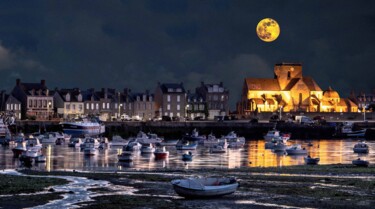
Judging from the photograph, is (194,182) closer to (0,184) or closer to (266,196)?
(266,196)

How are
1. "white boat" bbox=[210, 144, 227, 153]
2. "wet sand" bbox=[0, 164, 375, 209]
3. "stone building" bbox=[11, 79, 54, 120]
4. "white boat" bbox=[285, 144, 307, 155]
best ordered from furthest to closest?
1. "stone building" bbox=[11, 79, 54, 120]
2. "white boat" bbox=[210, 144, 227, 153]
3. "white boat" bbox=[285, 144, 307, 155]
4. "wet sand" bbox=[0, 164, 375, 209]

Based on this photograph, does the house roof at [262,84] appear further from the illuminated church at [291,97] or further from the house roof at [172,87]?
the house roof at [172,87]

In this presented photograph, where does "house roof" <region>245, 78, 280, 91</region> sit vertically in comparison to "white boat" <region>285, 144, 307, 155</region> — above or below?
above

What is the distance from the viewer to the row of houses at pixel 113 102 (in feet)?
490

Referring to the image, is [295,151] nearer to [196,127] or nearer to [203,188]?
[203,188]

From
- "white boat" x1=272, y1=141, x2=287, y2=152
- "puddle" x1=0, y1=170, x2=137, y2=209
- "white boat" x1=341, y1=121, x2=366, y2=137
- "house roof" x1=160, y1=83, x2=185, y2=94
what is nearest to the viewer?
"puddle" x1=0, y1=170, x2=137, y2=209

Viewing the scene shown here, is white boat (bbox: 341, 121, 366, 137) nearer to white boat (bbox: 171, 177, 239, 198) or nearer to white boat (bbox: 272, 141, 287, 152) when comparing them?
white boat (bbox: 272, 141, 287, 152)

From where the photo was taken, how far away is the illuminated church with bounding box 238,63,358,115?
7229 inches

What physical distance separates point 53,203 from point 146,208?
4303 mm

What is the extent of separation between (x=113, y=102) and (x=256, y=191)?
4863 inches

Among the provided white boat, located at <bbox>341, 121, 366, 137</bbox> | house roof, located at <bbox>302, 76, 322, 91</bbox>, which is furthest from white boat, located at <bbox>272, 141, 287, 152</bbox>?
house roof, located at <bbox>302, 76, 322, 91</bbox>

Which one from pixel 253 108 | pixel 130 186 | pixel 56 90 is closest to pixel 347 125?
pixel 253 108

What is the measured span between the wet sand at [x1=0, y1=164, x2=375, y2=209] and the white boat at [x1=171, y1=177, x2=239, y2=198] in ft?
0.95

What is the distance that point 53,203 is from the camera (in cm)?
3244
